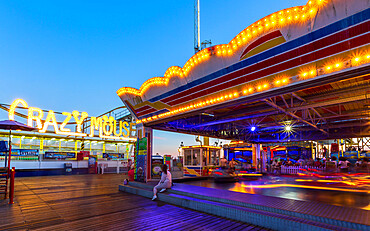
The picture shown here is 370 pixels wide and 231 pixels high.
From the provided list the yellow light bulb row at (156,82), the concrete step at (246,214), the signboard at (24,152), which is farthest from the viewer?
the signboard at (24,152)

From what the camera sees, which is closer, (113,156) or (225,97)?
(225,97)

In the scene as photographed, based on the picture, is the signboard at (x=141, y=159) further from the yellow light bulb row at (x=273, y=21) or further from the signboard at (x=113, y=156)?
the signboard at (x=113, y=156)

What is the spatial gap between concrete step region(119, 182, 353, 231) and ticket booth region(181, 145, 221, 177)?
8.82 metres

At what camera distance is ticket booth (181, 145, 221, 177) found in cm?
1678

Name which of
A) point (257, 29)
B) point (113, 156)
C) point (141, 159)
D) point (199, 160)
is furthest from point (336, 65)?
point (113, 156)

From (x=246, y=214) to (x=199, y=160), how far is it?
1182cm

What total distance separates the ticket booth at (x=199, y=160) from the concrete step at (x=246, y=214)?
28.9 feet

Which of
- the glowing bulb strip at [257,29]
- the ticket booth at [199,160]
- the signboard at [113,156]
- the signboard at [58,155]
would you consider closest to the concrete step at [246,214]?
the glowing bulb strip at [257,29]

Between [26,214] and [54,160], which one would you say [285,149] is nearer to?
[54,160]

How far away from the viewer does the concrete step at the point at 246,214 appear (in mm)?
4301

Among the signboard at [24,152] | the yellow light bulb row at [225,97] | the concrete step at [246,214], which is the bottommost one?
the concrete step at [246,214]

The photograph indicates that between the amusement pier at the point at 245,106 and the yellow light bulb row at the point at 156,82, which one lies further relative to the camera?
the yellow light bulb row at the point at 156,82

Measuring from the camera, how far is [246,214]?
17.3ft

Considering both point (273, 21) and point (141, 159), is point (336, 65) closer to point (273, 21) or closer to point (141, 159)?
point (273, 21)
